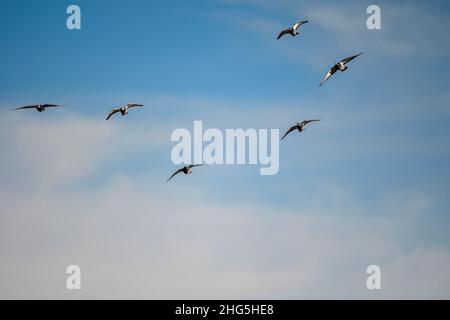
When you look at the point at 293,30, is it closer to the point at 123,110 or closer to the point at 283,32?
the point at 283,32

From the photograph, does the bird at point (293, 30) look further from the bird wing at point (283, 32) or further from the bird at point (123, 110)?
the bird at point (123, 110)

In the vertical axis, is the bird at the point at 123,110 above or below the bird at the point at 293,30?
below

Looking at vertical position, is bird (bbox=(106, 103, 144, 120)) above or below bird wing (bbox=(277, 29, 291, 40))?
below

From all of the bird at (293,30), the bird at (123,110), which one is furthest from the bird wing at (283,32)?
the bird at (123,110)

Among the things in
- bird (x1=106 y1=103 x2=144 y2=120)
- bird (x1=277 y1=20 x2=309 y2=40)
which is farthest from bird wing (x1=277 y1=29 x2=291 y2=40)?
bird (x1=106 y1=103 x2=144 y2=120)

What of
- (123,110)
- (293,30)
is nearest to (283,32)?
(293,30)

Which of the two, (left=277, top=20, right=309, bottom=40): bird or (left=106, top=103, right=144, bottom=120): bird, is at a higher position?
(left=277, top=20, right=309, bottom=40): bird

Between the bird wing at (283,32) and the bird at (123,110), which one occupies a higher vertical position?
the bird wing at (283,32)

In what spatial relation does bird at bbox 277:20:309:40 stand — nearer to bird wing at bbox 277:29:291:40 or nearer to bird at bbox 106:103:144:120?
bird wing at bbox 277:29:291:40
